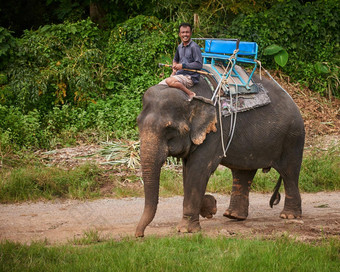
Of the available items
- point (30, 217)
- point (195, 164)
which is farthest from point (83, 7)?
point (195, 164)

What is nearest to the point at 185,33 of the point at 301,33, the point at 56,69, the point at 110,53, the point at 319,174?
the point at 319,174

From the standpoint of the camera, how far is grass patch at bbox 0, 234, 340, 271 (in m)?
5.53

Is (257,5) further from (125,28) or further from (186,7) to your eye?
(125,28)

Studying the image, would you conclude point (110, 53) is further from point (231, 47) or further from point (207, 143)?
point (207, 143)

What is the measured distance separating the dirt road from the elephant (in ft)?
1.17

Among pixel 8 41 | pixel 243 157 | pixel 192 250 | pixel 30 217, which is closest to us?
pixel 192 250

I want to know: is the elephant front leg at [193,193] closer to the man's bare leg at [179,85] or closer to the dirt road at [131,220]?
the dirt road at [131,220]

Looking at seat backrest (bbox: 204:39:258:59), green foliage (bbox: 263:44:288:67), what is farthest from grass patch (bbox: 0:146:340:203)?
green foliage (bbox: 263:44:288:67)

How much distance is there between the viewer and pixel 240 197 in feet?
26.8

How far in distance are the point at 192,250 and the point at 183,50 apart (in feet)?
8.50

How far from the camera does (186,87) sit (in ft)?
23.7

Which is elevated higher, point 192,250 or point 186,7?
point 186,7

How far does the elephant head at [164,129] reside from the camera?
261 inches

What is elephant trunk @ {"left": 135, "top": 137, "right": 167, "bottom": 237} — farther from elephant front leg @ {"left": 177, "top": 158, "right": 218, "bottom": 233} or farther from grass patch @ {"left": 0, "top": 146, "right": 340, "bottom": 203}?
grass patch @ {"left": 0, "top": 146, "right": 340, "bottom": 203}
